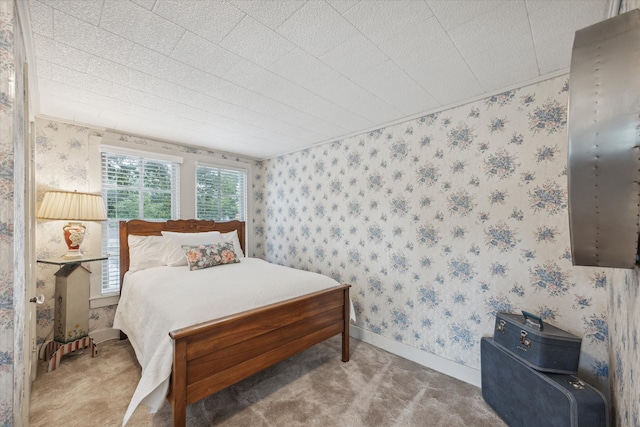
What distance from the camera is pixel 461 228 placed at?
2.20 metres

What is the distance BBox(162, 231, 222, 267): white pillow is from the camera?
110 inches

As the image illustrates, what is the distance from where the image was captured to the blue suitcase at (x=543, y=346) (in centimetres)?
150

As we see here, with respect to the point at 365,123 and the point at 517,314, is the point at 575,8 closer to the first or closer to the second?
the point at 365,123

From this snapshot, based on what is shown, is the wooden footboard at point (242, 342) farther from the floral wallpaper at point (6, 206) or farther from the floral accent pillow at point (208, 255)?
the floral accent pillow at point (208, 255)

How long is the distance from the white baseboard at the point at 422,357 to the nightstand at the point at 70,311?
8.59ft

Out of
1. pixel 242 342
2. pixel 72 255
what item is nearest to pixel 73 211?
pixel 72 255

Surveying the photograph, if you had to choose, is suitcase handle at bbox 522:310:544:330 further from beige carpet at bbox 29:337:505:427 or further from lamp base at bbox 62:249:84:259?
lamp base at bbox 62:249:84:259

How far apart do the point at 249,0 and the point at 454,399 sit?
2772 mm

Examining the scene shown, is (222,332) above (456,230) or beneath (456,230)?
beneath

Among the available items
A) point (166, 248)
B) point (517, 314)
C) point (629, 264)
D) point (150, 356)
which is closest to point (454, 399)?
point (517, 314)

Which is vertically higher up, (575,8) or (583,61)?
(575,8)

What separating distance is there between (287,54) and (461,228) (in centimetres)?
186

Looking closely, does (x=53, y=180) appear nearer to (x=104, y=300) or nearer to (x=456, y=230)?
(x=104, y=300)

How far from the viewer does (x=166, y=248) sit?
290cm
